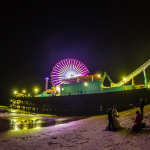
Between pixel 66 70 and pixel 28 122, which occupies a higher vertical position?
pixel 66 70

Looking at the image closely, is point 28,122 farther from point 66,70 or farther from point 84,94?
point 66,70

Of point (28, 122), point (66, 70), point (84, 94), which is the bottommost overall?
point (28, 122)

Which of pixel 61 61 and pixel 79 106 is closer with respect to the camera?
pixel 79 106

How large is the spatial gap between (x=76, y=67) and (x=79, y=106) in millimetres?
16964

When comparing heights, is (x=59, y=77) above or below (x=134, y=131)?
above

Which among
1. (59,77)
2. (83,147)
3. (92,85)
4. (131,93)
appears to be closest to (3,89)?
(59,77)

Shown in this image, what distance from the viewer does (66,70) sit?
41844mm

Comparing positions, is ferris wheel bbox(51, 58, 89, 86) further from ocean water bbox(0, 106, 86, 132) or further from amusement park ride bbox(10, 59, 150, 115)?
ocean water bbox(0, 106, 86, 132)

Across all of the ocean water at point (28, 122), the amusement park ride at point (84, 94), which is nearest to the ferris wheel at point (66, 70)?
the amusement park ride at point (84, 94)

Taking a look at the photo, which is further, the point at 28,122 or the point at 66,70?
the point at 66,70

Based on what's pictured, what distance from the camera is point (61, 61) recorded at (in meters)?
42.8

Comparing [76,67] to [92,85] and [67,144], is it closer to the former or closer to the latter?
[92,85]

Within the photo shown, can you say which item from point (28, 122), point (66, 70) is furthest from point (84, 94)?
point (66, 70)

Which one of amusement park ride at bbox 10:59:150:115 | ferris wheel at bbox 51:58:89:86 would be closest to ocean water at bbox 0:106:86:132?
amusement park ride at bbox 10:59:150:115
